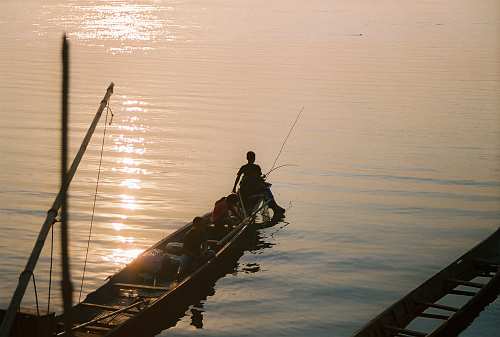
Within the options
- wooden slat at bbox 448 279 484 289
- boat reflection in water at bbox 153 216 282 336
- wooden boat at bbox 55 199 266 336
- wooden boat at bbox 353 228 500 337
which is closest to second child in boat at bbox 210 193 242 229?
boat reflection in water at bbox 153 216 282 336

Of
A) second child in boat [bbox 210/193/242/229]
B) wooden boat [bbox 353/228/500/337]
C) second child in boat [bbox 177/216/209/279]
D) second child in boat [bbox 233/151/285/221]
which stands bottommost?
wooden boat [bbox 353/228/500/337]

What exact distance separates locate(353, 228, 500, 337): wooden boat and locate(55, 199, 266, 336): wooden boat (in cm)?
391

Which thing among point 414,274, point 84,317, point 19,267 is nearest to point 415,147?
point 414,274

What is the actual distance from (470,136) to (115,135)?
15301mm

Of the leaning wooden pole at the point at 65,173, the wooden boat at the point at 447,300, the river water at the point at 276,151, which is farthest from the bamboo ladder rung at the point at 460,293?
the leaning wooden pole at the point at 65,173

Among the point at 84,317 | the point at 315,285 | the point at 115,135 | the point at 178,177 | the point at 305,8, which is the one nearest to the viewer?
the point at 84,317

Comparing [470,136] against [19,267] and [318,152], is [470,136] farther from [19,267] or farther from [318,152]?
[19,267]

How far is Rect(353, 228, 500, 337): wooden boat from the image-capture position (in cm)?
1628

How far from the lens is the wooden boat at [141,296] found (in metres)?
15.8

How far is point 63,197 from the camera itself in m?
12.5

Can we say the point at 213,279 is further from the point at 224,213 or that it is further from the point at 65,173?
the point at 65,173

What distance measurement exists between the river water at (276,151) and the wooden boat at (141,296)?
0.73 meters

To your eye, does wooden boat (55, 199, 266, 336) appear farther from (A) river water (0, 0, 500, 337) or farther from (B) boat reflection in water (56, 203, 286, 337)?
(A) river water (0, 0, 500, 337)

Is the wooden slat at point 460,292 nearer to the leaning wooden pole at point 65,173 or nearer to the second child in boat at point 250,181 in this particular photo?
the second child in boat at point 250,181
